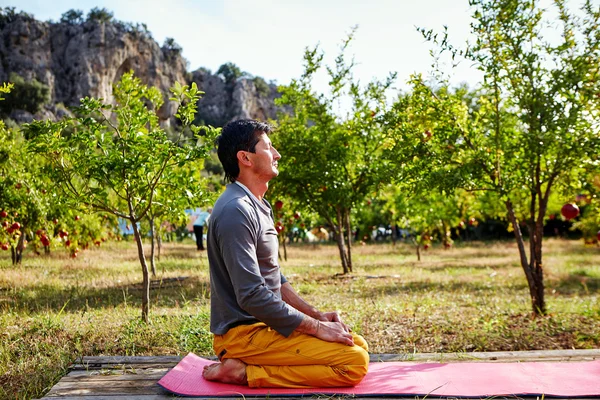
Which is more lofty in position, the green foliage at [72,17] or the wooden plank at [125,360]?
the green foliage at [72,17]

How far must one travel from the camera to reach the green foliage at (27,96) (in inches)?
2416

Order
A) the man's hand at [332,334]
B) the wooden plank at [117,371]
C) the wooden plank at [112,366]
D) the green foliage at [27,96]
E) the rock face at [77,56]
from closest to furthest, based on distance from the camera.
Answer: the man's hand at [332,334]
the wooden plank at [117,371]
the wooden plank at [112,366]
the green foliage at [27,96]
the rock face at [77,56]

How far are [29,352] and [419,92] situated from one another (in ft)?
18.4

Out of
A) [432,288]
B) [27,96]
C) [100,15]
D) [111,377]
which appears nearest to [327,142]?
[432,288]

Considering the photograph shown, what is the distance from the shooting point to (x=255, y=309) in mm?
3137

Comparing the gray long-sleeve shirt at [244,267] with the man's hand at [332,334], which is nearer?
the gray long-sleeve shirt at [244,267]

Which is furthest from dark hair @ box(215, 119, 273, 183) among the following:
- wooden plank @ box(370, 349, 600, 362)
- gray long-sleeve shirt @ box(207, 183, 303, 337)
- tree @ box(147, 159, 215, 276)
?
tree @ box(147, 159, 215, 276)

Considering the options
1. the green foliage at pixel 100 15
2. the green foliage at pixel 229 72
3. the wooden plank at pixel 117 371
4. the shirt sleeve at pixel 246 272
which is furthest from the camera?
the green foliage at pixel 229 72

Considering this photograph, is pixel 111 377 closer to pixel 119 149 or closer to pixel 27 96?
pixel 119 149

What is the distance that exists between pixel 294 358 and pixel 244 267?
0.73m

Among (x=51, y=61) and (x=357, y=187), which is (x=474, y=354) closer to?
(x=357, y=187)

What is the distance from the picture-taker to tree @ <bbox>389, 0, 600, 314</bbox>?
6.23m

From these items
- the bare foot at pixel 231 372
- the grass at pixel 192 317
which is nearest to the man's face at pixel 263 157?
the bare foot at pixel 231 372

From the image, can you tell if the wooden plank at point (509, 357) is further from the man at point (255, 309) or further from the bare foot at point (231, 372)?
the bare foot at point (231, 372)
